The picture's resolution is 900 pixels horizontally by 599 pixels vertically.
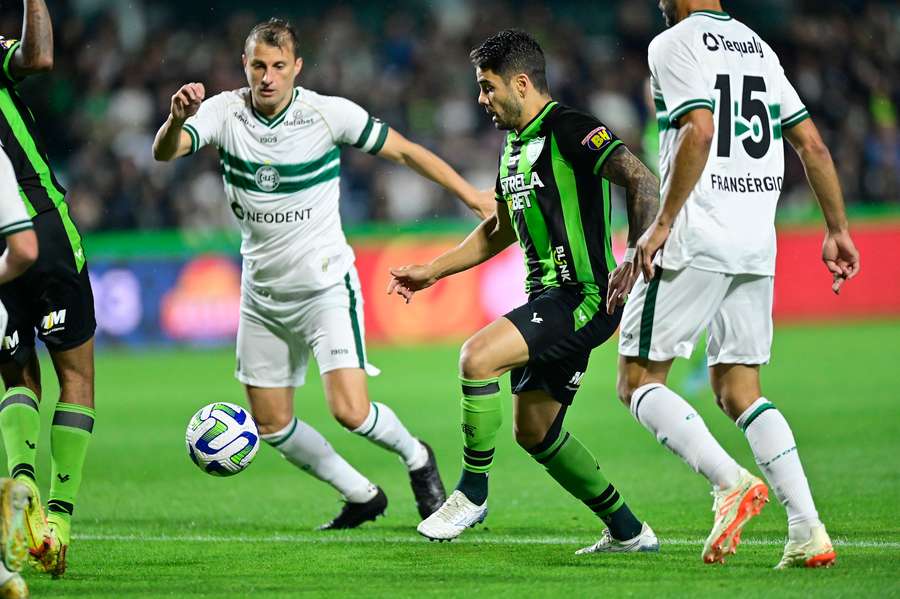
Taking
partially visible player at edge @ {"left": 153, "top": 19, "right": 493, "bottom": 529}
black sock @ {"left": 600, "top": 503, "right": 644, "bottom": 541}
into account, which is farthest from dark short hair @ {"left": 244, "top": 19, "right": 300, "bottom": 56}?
black sock @ {"left": 600, "top": 503, "right": 644, "bottom": 541}

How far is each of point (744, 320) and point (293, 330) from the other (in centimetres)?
260

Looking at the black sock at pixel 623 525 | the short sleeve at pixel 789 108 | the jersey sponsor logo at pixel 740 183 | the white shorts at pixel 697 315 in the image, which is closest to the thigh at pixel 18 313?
the white shorts at pixel 697 315

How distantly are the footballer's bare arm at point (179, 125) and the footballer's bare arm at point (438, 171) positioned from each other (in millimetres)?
1083

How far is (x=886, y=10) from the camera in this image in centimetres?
2228

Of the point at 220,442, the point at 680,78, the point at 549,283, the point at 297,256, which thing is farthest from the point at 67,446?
the point at 680,78

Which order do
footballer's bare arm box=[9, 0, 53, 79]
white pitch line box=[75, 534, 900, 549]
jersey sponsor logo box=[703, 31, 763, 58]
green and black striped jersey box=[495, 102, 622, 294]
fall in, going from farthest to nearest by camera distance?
white pitch line box=[75, 534, 900, 549], green and black striped jersey box=[495, 102, 622, 294], footballer's bare arm box=[9, 0, 53, 79], jersey sponsor logo box=[703, 31, 763, 58]

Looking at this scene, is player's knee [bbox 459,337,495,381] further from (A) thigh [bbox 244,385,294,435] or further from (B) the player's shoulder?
(B) the player's shoulder

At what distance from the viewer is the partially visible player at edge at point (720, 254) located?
520cm

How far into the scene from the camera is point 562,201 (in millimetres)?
5918

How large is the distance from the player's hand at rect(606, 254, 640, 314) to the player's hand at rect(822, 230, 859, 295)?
877mm

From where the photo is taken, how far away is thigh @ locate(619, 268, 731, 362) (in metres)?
5.35

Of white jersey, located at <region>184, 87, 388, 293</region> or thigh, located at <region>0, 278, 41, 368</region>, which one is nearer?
thigh, located at <region>0, 278, 41, 368</region>

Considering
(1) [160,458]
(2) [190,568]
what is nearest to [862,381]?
(1) [160,458]

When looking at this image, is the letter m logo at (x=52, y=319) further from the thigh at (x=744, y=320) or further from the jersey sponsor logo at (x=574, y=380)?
the thigh at (x=744, y=320)
